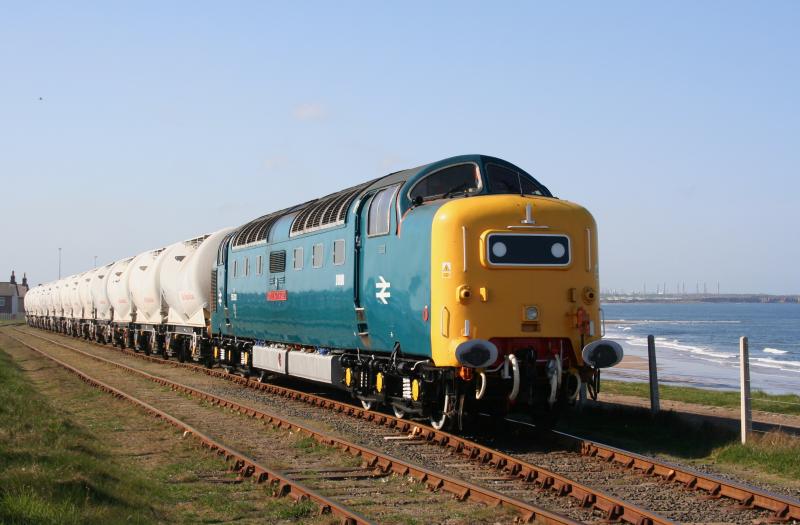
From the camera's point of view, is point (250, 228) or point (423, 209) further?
point (250, 228)

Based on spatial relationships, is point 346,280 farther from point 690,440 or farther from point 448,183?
point 690,440

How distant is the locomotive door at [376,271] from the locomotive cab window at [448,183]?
0.54 meters

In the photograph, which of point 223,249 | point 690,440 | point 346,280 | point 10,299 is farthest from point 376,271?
point 10,299

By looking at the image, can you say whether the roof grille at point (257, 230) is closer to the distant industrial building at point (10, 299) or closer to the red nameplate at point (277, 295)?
the red nameplate at point (277, 295)

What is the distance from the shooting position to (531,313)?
43.0 feet

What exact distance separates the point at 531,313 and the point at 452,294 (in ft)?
4.05

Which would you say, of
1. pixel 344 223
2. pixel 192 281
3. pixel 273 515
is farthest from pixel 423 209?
pixel 192 281

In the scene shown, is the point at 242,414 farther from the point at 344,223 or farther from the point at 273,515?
the point at 273,515

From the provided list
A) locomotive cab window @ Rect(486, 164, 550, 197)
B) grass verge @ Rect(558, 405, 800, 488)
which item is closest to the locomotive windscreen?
locomotive cab window @ Rect(486, 164, 550, 197)

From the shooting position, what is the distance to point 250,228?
24609 millimetres

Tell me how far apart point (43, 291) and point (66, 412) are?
63323mm

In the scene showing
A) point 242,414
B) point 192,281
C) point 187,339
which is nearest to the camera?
point 242,414

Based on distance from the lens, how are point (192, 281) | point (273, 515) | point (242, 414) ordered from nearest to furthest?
point (273, 515), point (242, 414), point (192, 281)

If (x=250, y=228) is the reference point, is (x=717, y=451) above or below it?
below
